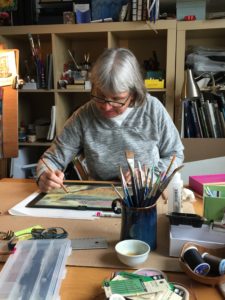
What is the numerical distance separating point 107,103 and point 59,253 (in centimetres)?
66

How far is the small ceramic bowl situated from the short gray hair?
0.63 m

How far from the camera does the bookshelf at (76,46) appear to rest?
1980 millimetres

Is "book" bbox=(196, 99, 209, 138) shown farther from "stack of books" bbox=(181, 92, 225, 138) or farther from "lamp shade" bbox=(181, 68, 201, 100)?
"lamp shade" bbox=(181, 68, 201, 100)

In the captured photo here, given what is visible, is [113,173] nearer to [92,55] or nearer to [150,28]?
[150,28]

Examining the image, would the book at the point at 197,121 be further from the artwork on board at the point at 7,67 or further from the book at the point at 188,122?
the artwork on board at the point at 7,67

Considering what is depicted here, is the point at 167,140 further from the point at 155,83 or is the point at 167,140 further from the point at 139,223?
the point at 155,83

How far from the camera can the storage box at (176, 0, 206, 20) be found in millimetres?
1932

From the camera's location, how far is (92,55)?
2.40 meters

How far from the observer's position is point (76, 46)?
240 cm

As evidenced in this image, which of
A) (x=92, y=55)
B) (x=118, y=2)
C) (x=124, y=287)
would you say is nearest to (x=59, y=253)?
(x=124, y=287)

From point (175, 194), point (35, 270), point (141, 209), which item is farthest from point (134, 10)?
point (35, 270)

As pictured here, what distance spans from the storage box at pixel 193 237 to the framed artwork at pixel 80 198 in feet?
0.92

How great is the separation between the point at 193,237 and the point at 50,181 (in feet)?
1.78

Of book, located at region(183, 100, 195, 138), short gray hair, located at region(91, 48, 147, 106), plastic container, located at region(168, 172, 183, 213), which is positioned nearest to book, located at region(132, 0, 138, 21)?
book, located at region(183, 100, 195, 138)
